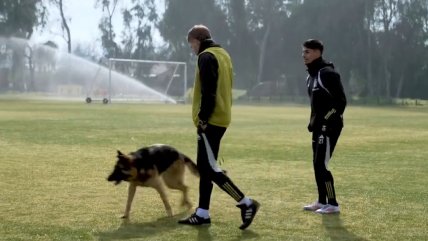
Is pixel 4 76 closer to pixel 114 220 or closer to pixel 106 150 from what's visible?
pixel 106 150

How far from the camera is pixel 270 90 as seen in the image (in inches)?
3223

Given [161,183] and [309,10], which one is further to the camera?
[309,10]

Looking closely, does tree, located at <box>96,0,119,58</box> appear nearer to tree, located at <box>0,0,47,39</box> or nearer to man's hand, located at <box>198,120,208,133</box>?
tree, located at <box>0,0,47,39</box>

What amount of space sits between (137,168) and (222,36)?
256 ft

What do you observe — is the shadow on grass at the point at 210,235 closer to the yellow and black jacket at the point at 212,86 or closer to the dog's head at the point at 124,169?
the dog's head at the point at 124,169

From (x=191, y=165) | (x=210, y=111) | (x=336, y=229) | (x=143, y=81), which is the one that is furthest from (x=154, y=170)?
(x=143, y=81)

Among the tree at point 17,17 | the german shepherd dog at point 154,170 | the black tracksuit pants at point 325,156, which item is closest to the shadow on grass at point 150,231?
the german shepherd dog at point 154,170

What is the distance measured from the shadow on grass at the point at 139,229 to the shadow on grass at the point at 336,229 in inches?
63.9

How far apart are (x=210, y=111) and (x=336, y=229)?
1.80 metres

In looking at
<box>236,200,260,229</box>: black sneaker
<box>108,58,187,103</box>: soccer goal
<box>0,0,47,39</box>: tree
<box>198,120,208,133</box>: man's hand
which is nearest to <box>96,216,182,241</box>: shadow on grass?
<box>236,200,260,229</box>: black sneaker

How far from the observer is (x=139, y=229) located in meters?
6.75

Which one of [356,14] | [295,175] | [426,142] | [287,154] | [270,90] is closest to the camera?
[295,175]

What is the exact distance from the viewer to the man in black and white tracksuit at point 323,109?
24.5 feet

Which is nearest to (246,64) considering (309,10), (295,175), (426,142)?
(309,10)
